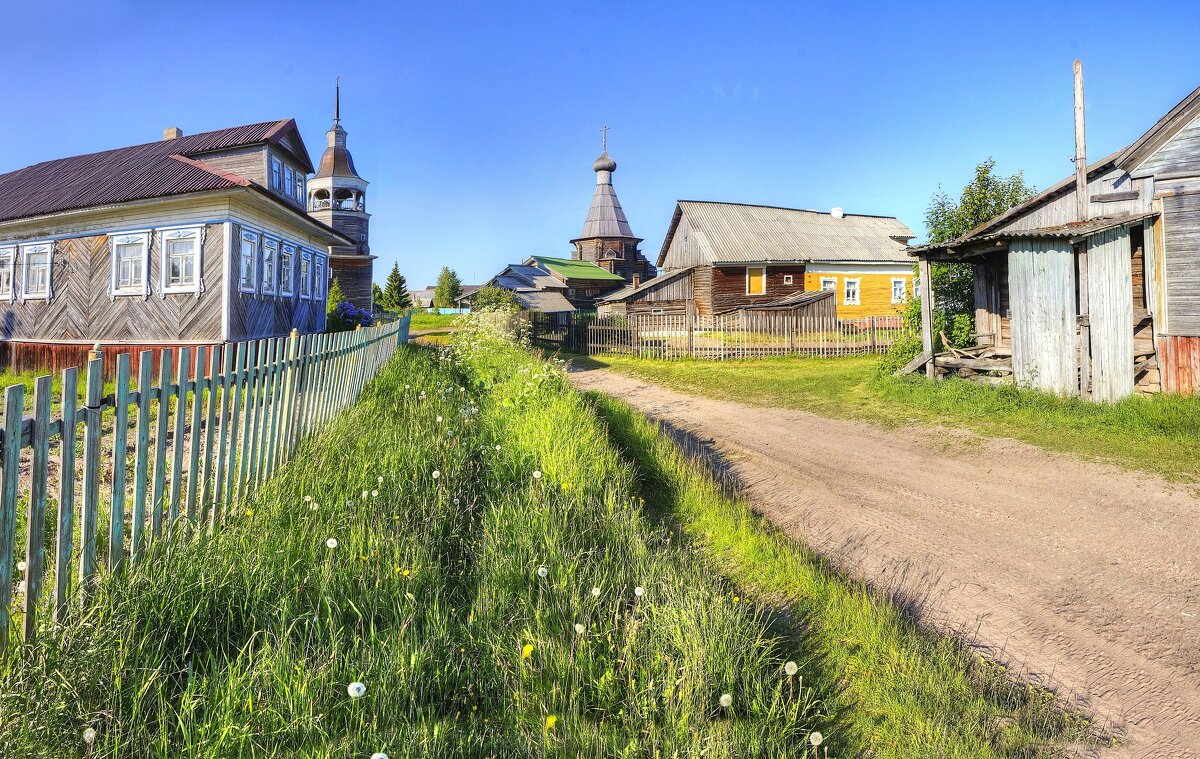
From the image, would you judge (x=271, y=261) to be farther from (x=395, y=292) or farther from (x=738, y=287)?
(x=395, y=292)

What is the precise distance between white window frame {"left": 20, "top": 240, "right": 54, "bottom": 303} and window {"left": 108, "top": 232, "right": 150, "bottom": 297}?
2018 millimetres

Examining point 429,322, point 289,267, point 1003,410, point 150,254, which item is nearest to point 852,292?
point 1003,410

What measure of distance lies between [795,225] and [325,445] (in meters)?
33.1

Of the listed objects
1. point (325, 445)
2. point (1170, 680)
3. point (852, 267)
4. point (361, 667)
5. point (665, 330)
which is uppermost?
point (852, 267)

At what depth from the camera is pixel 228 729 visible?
2.12 metres

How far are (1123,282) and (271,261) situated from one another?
687 inches

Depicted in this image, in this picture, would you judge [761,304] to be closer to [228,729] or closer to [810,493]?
[810,493]

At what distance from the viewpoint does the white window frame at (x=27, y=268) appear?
1540 cm

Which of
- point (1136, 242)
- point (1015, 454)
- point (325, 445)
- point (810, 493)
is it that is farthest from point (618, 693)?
point (1136, 242)

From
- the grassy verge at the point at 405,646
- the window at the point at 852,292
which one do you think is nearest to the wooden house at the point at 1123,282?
the grassy verge at the point at 405,646

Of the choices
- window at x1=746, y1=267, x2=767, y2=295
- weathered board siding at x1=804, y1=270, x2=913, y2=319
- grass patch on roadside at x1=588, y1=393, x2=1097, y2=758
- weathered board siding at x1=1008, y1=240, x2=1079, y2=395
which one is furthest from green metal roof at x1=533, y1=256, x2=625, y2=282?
grass patch on roadside at x1=588, y1=393, x2=1097, y2=758

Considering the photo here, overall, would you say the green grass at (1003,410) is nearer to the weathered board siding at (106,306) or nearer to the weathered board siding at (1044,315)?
the weathered board siding at (1044,315)

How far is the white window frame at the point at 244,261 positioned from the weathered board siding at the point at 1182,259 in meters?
17.4

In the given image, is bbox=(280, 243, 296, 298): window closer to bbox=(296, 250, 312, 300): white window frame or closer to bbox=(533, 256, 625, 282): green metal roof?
bbox=(296, 250, 312, 300): white window frame
